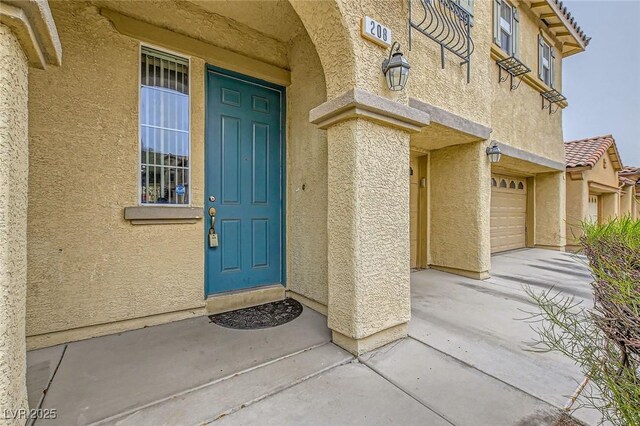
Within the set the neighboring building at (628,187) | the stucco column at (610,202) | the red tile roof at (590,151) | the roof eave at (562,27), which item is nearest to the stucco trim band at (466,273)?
the red tile roof at (590,151)

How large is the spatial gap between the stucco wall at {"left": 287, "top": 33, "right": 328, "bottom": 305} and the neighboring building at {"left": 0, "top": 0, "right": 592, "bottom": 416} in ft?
0.09

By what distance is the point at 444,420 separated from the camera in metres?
1.85

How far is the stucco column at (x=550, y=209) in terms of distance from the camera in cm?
820

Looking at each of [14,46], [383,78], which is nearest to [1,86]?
[14,46]

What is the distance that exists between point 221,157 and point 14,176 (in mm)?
2440

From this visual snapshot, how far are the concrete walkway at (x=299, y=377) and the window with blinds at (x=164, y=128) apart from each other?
168 cm

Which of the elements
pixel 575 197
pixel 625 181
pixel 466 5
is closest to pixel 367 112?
pixel 466 5

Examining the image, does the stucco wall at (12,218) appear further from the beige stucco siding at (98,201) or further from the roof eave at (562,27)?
the roof eave at (562,27)

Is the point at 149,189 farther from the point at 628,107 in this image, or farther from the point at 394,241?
the point at 628,107

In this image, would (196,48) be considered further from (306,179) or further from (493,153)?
(493,153)

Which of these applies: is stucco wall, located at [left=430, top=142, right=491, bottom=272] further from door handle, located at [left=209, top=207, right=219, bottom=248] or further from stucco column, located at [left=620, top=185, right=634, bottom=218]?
stucco column, located at [left=620, top=185, right=634, bottom=218]

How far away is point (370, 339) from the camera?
A: 2688 millimetres

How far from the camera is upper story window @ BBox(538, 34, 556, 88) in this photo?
7383 mm

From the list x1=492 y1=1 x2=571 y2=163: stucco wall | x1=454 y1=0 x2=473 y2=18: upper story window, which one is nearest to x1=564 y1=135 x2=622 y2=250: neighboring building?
x1=492 y1=1 x2=571 y2=163: stucco wall
